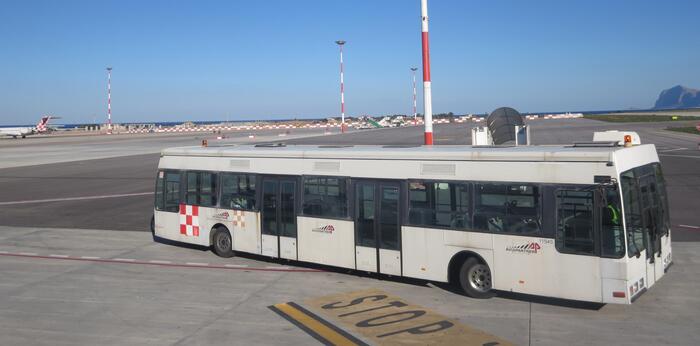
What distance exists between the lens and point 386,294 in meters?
10.4

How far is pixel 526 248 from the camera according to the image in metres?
9.26

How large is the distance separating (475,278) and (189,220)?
275 inches

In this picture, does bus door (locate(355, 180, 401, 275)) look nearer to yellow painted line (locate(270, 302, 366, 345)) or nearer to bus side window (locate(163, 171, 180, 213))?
yellow painted line (locate(270, 302, 366, 345))

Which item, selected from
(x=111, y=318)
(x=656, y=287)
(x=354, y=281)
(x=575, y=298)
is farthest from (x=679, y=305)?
(x=111, y=318)

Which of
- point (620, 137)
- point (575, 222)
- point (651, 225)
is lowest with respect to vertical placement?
point (651, 225)

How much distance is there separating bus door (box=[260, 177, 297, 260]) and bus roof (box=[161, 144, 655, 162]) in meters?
0.58

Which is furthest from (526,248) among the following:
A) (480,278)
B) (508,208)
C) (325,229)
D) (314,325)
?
(325,229)

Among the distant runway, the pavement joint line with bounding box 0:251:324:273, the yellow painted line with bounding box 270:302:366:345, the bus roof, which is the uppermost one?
the bus roof

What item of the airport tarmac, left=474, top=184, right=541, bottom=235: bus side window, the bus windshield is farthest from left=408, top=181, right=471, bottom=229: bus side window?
the bus windshield

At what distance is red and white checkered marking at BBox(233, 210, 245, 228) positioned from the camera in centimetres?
1297

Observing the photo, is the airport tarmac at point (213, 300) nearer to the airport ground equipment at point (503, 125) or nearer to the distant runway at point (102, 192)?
the distant runway at point (102, 192)

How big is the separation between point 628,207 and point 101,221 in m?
14.9

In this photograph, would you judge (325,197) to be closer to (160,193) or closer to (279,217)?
(279,217)

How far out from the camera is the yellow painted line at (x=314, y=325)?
8109 mm
